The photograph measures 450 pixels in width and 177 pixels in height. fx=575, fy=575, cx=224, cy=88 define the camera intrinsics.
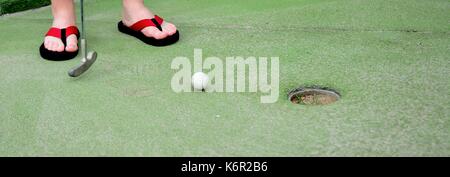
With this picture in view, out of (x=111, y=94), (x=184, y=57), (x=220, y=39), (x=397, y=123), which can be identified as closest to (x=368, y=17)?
(x=220, y=39)

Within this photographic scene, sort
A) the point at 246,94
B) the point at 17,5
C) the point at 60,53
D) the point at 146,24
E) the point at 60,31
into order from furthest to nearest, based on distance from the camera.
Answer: the point at 17,5, the point at 146,24, the point at 60,31, the point at 60,53, the point at 246,94

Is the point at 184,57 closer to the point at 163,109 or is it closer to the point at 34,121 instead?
the point at 163,109

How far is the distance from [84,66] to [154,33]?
1.45 ft

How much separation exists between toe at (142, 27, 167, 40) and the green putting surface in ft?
0.20

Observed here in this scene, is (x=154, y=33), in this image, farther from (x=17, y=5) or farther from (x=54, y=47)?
(x=17, y=5)

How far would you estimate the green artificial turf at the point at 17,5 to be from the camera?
10.0ft

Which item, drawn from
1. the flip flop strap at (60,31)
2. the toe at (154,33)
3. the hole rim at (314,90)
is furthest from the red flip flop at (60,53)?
the hole rim at (314,90)

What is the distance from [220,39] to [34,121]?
3.35 ft

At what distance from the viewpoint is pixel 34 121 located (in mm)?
1762

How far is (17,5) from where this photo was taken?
3.11m

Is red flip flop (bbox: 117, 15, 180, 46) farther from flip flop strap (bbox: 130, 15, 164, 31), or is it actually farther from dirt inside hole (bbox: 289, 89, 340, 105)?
dirt inside hole (bbox: 289, 89, 340, 105)

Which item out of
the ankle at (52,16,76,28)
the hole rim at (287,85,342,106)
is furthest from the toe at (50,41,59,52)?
the hole rim at (287,85,342,106)

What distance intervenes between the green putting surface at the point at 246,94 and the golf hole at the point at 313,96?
3 centimetres

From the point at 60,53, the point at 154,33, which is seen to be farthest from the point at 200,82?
Result: the point at 60,53
